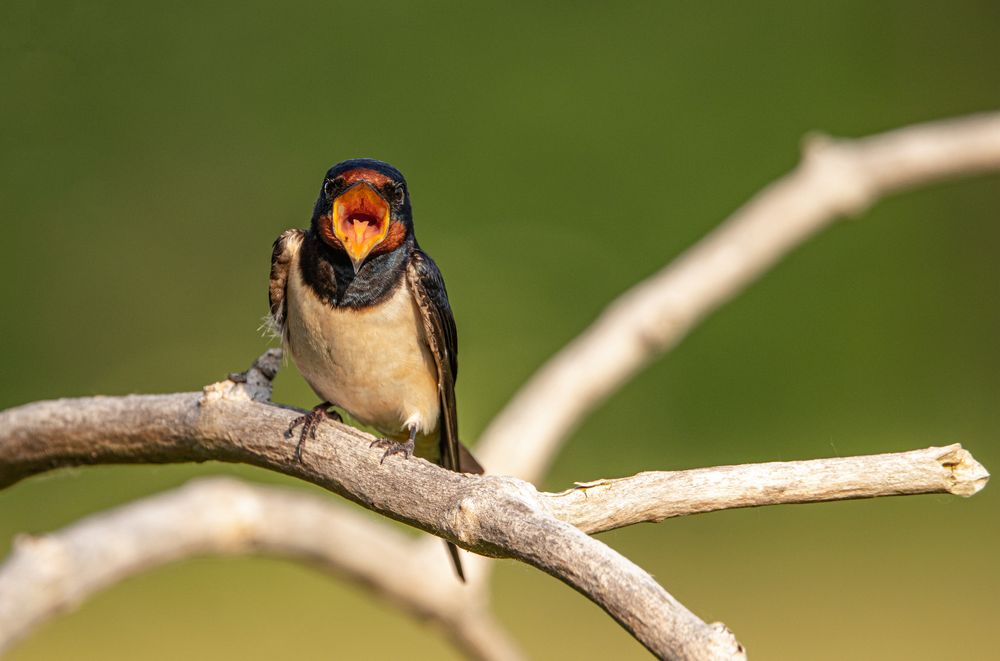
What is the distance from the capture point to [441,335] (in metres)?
1.41

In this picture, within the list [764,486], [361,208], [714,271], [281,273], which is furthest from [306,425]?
[714,271]

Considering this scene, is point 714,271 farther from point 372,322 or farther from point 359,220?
point 359,220

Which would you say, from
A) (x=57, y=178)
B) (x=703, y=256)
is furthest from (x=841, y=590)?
(x=57, y=178)

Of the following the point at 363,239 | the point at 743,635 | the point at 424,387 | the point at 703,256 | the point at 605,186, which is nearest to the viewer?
the point at 363,239

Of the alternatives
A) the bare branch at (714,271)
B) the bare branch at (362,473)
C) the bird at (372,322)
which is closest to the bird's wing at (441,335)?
the bird at (372,322)

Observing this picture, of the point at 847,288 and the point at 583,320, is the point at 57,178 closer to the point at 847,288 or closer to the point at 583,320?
the point at 583,320

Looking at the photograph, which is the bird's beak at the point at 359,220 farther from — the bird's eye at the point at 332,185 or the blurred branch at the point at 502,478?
the blurred branch at the point at 502,478

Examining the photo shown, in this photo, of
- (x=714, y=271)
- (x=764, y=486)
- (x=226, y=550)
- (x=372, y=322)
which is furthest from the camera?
(x=714, y=271)

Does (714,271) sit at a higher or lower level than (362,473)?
higher

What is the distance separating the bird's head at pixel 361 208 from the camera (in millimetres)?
1145

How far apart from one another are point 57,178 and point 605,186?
1.95 meters

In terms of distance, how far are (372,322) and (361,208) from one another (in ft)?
0.68

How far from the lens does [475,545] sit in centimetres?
90

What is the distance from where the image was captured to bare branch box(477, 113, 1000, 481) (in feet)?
6.37
